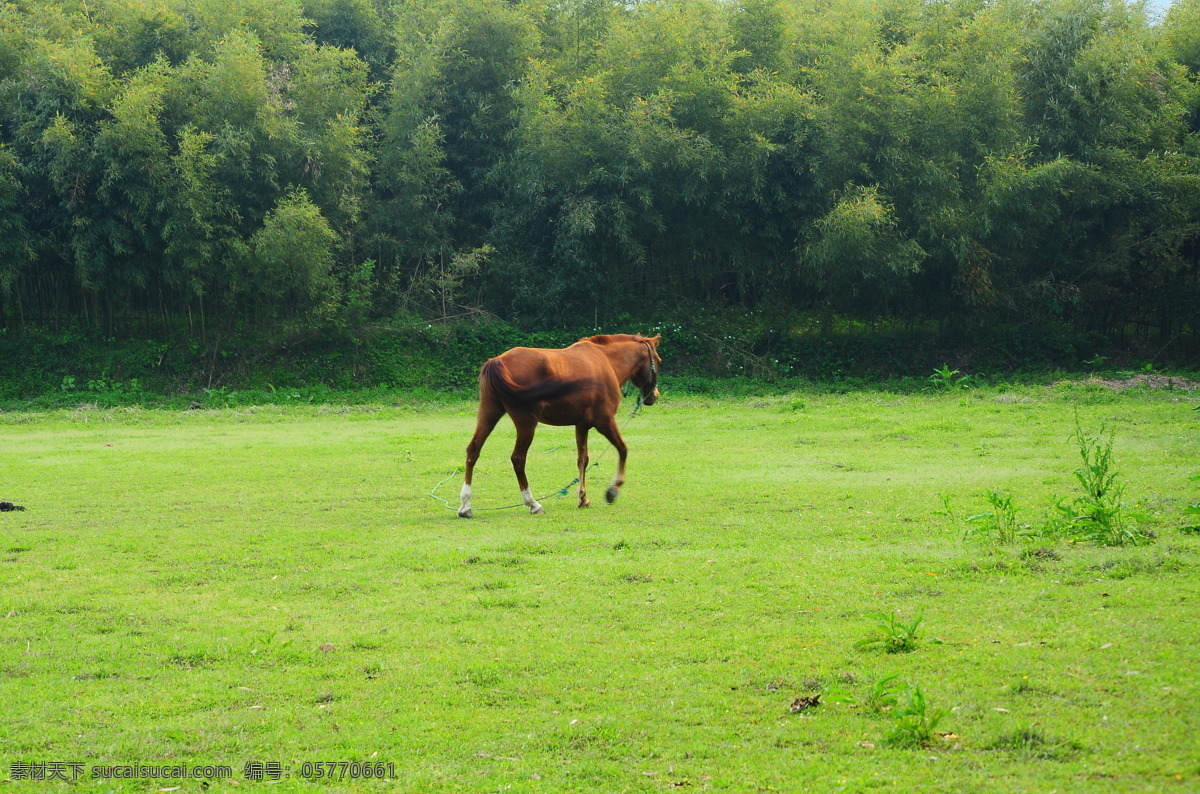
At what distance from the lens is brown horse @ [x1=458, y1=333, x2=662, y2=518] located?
30.1ft

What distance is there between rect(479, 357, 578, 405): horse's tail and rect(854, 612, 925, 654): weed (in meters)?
4.67

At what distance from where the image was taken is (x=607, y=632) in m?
5.54

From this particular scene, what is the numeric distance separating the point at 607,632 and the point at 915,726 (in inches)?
78.2

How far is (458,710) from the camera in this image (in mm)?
4508

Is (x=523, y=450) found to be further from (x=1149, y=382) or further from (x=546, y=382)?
(x=1149, y=382)

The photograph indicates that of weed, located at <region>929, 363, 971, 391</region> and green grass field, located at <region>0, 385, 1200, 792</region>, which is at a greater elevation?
weed, located at <region>929, 363, 971, 391</region>

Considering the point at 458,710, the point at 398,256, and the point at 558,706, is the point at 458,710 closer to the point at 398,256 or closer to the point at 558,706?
the point at 558,706

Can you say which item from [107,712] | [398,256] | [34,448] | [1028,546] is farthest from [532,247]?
[107,712]

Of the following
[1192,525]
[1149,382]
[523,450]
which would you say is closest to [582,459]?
[523,450]

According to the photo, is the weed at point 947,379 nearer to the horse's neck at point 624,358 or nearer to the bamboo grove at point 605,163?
the bamboo grove at point 605,163

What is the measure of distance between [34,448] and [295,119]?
365 inches

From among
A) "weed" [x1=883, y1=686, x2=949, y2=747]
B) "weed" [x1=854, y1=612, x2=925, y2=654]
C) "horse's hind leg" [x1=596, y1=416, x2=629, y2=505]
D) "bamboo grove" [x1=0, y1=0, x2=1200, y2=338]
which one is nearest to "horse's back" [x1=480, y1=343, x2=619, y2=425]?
"horse's hind leg" [x1=596, y1=416, x2=629, y2=505]

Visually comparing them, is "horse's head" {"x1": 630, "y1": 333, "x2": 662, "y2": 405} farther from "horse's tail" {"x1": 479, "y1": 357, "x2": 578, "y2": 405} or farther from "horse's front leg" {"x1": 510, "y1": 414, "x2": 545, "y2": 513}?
"horse's front leg" {"x1": 510, "y1": 414, "x2": 545, "y2": 513}

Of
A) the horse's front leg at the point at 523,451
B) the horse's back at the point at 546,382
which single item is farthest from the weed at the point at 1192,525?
the horse's front leg at the point at 523,451
